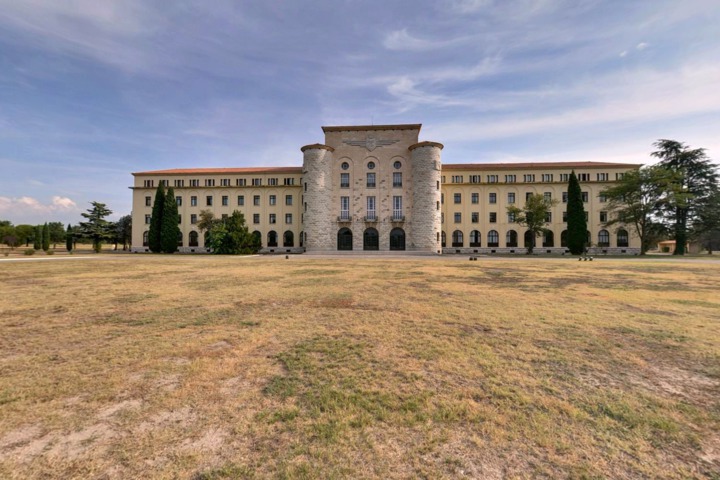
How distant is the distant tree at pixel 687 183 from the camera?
147 feet

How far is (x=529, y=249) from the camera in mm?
48625

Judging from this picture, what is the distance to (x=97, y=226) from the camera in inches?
2181

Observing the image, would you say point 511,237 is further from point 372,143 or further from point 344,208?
point 344,208

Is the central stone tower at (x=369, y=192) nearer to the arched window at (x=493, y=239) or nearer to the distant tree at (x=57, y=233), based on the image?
the arched window at (x=493, y=239)

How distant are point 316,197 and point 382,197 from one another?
1132cm

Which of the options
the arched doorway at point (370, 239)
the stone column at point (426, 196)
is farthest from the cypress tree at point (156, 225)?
the stone column at point (426, 196)

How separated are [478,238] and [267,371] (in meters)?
55.8

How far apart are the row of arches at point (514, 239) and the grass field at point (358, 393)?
156 feet

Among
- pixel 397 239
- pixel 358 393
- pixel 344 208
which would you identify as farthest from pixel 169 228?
pixel 358 393

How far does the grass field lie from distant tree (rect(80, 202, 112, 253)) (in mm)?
60714

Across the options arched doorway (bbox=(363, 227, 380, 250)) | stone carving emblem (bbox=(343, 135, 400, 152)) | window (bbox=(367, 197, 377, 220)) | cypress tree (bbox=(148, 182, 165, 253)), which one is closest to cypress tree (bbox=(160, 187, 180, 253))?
cypress tree (bbox=(148, 182, 165, 253))

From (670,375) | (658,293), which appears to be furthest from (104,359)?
(658,293)

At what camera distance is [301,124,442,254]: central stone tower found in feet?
159

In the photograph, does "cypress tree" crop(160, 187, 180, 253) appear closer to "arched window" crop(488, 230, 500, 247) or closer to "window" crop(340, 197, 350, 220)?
"window" crop(340, 197, 350, 220)
